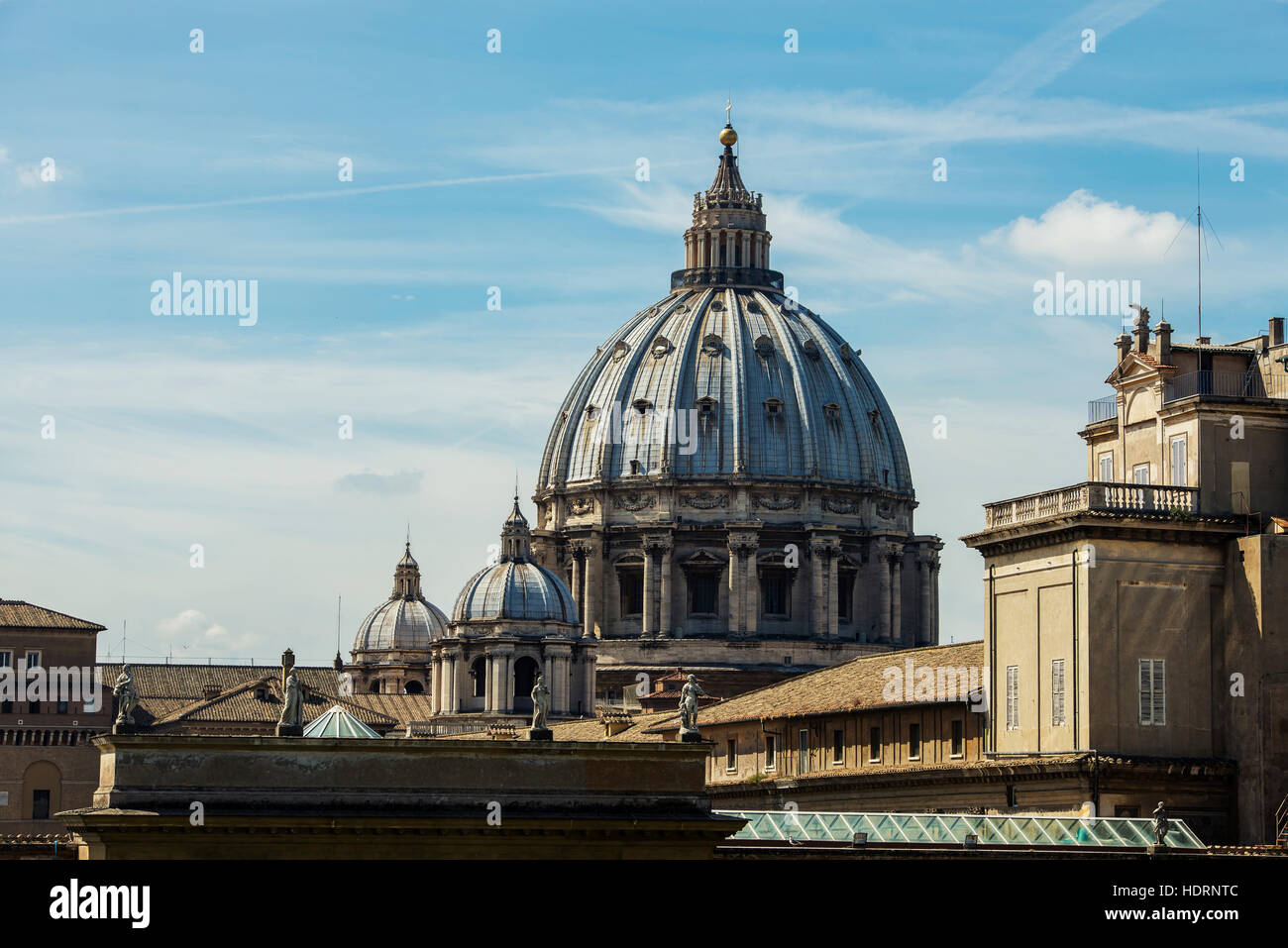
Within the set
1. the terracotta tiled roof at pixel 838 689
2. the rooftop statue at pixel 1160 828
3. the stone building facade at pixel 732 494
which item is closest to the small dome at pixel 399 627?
the stone building facade at pixel 732 494

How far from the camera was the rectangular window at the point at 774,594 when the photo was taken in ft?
478

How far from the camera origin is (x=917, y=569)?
152500mm

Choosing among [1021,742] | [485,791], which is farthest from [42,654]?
[485,791]

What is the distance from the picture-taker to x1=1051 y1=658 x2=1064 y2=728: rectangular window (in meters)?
61.9

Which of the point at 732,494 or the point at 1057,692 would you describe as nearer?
the point at 1057,692

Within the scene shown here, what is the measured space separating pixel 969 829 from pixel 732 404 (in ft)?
313

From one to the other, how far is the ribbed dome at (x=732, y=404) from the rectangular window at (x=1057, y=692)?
8471 centimetres

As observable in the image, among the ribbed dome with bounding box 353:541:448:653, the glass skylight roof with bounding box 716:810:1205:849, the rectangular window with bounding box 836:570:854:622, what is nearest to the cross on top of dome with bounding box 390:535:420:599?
the ribbed dome with bounding box 353:541:448:653

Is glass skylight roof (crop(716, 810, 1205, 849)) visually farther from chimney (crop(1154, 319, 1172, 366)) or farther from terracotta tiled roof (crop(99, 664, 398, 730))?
terracotta tiled roof (crop(99, 664, 398, 730))

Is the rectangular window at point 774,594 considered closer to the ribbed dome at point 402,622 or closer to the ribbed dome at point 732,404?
the ribbed dome at point 732,404

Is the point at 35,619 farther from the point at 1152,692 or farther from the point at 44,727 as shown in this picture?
the point at 1152,692

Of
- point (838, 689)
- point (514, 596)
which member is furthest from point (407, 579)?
point (838, 689)

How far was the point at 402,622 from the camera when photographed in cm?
16838
